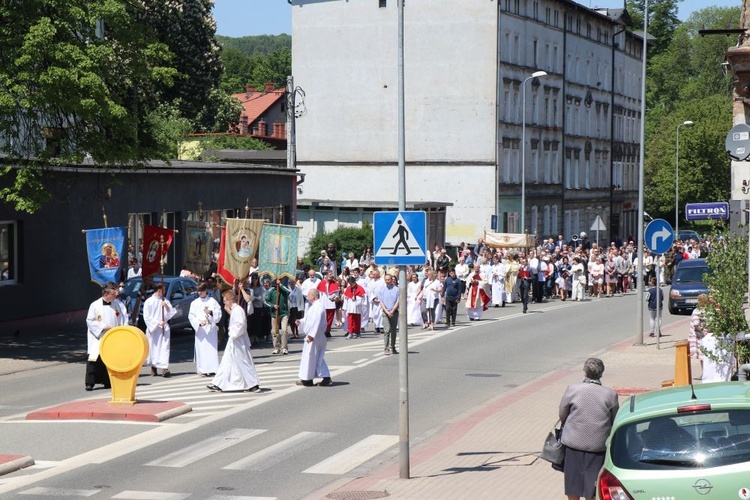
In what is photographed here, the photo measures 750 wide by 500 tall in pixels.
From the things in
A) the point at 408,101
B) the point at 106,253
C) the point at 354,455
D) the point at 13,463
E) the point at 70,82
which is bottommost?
the point at 354,455

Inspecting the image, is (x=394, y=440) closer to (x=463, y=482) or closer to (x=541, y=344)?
(x=463, y=482)

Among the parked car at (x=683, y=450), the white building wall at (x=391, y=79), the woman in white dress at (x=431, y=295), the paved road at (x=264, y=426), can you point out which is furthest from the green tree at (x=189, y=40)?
the parked car at (x=683, y=450)

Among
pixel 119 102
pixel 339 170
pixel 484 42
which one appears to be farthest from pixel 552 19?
pixel 119 102

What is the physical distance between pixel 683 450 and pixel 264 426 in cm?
989

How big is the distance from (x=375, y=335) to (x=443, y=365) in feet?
27.4

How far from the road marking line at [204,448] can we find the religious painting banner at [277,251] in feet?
41.6

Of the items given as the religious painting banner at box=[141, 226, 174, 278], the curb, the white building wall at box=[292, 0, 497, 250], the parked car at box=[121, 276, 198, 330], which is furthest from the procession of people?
the white building wall at box=[292, 0, 497, 250]

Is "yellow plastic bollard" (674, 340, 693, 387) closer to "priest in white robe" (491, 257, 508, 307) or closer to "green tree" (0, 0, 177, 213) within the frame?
"green tree" (0, 0, 177, 213)

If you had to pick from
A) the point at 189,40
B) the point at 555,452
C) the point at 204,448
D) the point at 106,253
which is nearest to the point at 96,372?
the point at 204,448

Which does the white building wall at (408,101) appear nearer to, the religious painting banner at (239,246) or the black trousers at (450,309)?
the black trousers at (450,309)

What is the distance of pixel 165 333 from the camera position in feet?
79.0

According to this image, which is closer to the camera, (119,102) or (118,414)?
(118,414)

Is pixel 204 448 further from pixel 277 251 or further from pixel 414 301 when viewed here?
pixel 414 301

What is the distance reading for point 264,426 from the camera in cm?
1812
